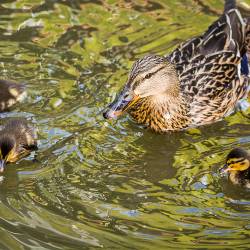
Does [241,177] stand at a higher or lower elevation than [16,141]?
higher

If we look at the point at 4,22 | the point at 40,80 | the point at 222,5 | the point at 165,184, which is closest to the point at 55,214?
the point at 165,184

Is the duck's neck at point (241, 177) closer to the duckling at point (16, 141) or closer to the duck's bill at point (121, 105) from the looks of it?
the duck's bill at point (121, 105)

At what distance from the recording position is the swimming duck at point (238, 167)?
14.2 feet

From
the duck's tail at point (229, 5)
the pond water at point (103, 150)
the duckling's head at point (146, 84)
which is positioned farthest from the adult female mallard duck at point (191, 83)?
the duck's tail at point (229, 5)

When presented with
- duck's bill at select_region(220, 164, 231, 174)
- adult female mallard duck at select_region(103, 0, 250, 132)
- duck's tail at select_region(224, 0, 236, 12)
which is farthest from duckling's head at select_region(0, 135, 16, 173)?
duck's tail at select_region(224, 0, 236, 12)

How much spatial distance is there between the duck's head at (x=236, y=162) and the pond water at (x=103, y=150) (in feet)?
0.41

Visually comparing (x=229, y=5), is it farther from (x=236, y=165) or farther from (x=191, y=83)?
(x=236, y=165)

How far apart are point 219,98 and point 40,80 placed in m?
1.27

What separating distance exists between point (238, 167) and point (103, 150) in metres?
0.89

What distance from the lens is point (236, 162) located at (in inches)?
170

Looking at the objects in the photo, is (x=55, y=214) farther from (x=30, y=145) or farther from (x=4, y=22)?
(x=4, y=22)

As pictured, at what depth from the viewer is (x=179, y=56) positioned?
5.35 metres

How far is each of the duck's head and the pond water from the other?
126mm

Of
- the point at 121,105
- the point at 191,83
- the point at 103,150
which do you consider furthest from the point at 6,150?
the point at 191,83
